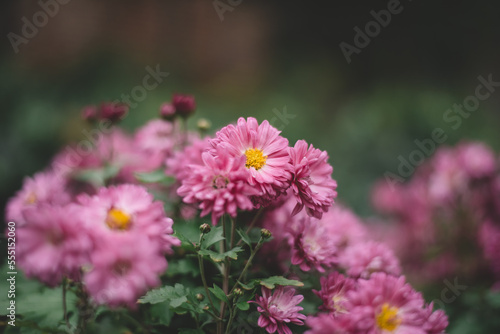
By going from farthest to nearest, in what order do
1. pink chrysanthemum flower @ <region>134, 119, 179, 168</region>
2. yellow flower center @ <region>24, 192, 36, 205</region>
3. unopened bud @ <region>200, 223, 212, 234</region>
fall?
pink chrysanthemum flower @ <region>134, 119, 179, 168</region>
yellow flower center @ <region>24, 192, 36, 205</region>
unopened bud @ <region>200, 223, 212, 234</region>

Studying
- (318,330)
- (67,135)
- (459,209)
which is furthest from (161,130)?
(67,135)

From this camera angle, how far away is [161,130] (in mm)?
1264

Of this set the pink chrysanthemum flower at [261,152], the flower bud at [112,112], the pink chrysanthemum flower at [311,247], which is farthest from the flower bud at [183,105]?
the pink chrysanthemum flower at [311,247]

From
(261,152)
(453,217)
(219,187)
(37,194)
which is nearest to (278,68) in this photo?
(453,217)

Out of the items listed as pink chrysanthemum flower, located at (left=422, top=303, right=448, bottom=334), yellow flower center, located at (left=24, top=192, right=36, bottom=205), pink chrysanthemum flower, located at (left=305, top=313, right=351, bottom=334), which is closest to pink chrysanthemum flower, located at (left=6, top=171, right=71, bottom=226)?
yellow flower center, located at (left=24, top=192, right=36, bottom=205)

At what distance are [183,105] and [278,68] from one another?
11.0ft

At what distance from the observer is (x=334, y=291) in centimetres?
82

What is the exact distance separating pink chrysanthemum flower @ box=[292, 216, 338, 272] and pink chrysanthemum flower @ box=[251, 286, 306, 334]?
0.07 metres

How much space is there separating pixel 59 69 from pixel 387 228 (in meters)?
3.18

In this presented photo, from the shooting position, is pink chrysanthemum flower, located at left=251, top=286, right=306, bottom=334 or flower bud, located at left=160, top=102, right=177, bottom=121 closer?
pink chrysanthemum flower, located at left=251, top=286, right=306, bottom=334

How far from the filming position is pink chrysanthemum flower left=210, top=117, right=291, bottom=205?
72cm

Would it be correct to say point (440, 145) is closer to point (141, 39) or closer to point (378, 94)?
point (378, 94)

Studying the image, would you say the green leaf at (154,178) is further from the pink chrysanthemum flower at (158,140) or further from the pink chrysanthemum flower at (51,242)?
the pink chrysanthemum flower at (51,242)

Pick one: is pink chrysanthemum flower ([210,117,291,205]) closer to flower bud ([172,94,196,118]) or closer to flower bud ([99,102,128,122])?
flower bud ([172,94,196,118])
